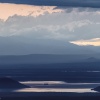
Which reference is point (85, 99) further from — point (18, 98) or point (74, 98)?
point (18, 98)

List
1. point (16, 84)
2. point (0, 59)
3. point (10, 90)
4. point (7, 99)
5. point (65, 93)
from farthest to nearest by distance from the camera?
point (0, 59) → point (16, 84) → point (10, 90) → point (65, 93) → point (7, 99)

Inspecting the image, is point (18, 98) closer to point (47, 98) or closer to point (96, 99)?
point (47, 98)

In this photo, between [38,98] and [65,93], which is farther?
[65,93]

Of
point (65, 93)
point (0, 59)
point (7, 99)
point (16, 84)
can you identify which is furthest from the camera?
point (0, 59)

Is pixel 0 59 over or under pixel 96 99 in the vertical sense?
over

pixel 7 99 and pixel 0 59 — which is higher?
pixel 0 59

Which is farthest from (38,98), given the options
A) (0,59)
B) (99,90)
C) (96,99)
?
(0,59)

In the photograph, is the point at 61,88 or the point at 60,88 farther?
the point at 61,88

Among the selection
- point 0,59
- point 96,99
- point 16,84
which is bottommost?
point 96,99

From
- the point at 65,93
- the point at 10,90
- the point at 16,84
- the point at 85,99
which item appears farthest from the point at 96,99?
the point at 16,84
